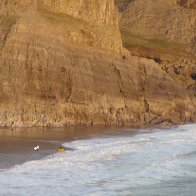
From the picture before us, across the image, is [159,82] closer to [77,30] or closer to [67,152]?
[77,30]

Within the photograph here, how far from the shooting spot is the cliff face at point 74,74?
36.6m

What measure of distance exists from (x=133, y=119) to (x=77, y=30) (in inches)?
350

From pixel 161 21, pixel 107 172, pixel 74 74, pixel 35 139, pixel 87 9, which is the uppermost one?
pixel 161 21

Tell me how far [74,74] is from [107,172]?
2244 cm

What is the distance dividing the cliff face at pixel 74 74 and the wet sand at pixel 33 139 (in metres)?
2.08

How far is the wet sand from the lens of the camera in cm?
2160

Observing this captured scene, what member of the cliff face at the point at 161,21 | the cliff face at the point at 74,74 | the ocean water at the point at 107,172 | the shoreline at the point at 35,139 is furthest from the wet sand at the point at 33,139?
the cliff face at the point at 161,21

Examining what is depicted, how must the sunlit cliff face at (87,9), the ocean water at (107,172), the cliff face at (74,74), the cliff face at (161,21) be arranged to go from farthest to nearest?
the cliff face at (161,21)
the sunlit cliff face at (87,9)
the cliff face at (74,74)
the ocean water at (107,172)

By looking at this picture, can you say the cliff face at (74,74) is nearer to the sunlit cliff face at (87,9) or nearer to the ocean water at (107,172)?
the sunlit cliff face at (87,9)

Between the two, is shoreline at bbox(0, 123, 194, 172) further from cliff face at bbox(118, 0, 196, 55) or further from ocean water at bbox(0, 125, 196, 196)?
cliff face at bbox(118, 0, 196, 55)

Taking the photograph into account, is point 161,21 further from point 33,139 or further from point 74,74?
point 33,139

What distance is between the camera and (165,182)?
18125 mm

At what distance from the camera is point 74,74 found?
41281mm

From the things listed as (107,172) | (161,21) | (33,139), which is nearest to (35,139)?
(33,139)
